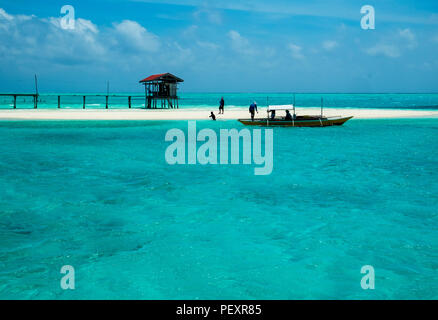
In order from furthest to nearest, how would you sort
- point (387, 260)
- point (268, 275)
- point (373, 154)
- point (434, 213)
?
point (373, 154) < point (434, 213) < point (387, 260) < point (268, 275)

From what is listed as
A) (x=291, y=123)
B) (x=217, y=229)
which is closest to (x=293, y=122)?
(x=291, y=123)

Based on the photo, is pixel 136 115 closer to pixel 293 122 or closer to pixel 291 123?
pixel 291 123

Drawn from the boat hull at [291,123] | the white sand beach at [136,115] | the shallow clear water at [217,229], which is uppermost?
the white sand beach at [136,115]

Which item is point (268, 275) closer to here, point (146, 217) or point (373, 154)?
point (146, 217)

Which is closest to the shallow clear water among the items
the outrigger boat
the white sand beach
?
the outrigger boat

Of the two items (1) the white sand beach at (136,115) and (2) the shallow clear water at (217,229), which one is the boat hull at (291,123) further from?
(2) the shallow clear water at (217,229)

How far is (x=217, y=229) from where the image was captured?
8414mm

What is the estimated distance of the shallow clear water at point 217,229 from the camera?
598 centimetres

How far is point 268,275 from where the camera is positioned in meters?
6.30

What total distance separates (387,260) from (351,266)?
0.73m

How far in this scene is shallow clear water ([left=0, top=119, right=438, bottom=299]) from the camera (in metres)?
5.98

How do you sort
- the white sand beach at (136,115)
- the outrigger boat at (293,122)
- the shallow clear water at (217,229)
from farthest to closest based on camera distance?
1. the white sand beach at (136,115)
2. the outrigger boat at (293,122)
3. the shallow clear water at (217,229)

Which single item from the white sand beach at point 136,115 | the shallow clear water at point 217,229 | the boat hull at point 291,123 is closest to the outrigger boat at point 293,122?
the boat hull at point 291,123
